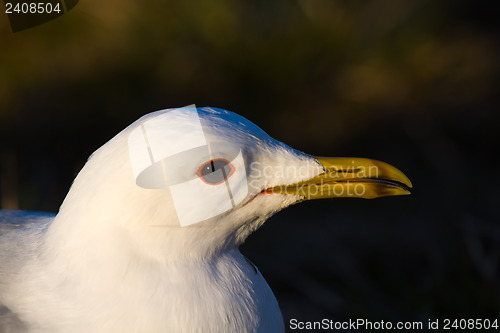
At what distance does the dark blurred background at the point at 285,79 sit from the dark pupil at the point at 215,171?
213 cm

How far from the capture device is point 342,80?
13.5ft

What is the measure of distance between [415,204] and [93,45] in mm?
2357

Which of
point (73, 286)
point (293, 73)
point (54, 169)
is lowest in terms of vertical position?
point (73, 286)

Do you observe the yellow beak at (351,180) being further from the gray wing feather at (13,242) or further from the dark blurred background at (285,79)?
the dark blurred background at (285,79)

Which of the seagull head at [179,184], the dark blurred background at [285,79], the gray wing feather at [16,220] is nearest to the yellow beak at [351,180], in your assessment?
the seagull head at [179,184]

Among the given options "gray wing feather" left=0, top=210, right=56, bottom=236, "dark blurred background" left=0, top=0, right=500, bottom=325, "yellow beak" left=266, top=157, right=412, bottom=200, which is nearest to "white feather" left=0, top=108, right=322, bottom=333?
"yellow beak" left=266, top=157, right=412, bottom=200

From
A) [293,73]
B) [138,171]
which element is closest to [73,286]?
[138,171]

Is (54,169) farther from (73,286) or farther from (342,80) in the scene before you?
(73,286)

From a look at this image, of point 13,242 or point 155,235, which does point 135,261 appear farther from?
point 13,242

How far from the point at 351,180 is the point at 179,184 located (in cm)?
62

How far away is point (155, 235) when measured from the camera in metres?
1.73

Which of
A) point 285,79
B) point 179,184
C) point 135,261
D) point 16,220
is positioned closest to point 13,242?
point 16,220

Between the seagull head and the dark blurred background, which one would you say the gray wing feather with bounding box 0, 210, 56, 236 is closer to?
the seagull head

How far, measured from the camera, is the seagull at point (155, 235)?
5.59 ft
